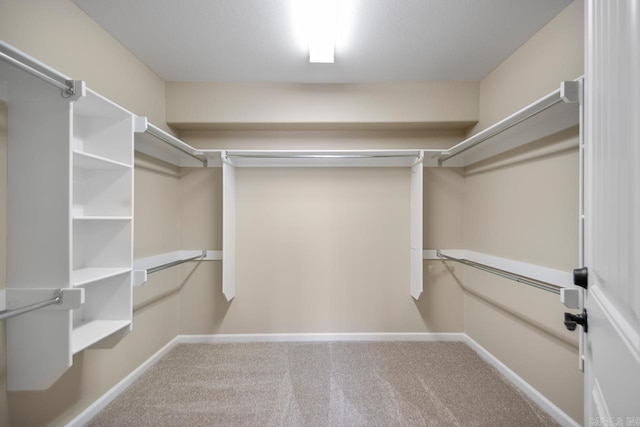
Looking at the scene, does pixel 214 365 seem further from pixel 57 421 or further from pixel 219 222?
pixel 219 222

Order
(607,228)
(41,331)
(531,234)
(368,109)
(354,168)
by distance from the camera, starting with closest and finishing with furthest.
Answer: (607,228) → (41,331) → (531,234) → (368,109) → (354,168)

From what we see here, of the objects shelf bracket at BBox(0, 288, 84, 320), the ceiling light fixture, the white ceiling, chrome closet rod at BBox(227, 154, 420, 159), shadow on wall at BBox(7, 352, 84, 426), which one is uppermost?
the white ceiling

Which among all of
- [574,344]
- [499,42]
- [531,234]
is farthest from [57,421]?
[499,42]

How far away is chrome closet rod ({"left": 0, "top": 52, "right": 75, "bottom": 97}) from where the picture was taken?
963mm

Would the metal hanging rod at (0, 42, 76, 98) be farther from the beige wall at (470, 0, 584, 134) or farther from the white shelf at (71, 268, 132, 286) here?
the beige wall at (470, 0, 584, 134)

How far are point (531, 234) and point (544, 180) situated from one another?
377 millimetres

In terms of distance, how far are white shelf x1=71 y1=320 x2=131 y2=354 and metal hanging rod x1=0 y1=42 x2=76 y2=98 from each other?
117 centimetres

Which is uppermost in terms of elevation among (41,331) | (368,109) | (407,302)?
(368,109)

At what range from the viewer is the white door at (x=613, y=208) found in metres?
0.48

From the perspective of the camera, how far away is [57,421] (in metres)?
1.50

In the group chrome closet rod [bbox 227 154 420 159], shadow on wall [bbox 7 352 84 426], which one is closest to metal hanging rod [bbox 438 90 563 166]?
chrome closet rod [bbox 227 154 420 159]

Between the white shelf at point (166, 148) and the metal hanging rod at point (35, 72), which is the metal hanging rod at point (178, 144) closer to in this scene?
the white shelf at point (166, 148)

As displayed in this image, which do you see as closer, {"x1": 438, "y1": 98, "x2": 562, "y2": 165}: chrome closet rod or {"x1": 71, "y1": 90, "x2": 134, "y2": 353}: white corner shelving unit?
{"x1": 438, "y1": 98, "x2": 562, "y2": 165}: chrome closet rod

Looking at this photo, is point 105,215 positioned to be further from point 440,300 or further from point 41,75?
point 440,300
